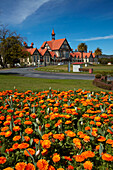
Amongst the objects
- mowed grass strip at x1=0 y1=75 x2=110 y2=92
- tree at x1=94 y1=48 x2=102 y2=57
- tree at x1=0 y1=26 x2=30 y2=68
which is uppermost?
tree at x1=94 y1=48 x2=102 y2=57

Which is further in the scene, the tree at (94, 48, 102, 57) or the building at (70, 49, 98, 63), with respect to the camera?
the tree at (94, 48, 102, 57)

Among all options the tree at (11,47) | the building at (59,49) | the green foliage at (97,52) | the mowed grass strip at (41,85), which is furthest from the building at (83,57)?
the mowed grass strip at (41,85)

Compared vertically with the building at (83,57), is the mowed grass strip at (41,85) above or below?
below

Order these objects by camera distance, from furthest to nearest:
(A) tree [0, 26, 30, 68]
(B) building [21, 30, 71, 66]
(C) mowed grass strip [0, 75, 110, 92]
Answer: (B) building [21, 30, 71, 66] < (A) tree [0, 26, 30, 68] < (C) mowed grass strip [0, 75, 110, 92]

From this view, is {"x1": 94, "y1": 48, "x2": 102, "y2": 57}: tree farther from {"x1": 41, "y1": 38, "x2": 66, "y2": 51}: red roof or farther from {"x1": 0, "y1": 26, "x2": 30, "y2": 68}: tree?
{"x1": 0, "y1": 26, "x2": 30, "y2": 68}: tree

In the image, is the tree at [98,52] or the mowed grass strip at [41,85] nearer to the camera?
the mowed grass strip at [41,85]

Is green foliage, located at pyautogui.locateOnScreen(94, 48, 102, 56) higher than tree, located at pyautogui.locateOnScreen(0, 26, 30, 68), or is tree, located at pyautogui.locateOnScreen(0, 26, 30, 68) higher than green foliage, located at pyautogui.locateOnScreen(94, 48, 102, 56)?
green foliage, located at pyautogui.locateOnScreen(94, 48, 102, 56)

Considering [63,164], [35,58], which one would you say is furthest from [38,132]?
[35,58]

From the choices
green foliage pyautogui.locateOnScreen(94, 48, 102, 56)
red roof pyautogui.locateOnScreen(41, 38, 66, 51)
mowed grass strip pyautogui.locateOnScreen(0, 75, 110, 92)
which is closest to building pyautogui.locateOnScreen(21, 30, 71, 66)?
red roof pyautogui.locateOnScreen(41, 38, 66, 51)

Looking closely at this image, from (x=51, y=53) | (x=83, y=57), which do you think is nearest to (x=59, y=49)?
(x=51, y=53)

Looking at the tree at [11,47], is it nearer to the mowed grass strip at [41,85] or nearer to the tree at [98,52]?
the mowed grass strip at [41,85]

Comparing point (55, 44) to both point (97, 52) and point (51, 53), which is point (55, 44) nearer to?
point (51, 53)

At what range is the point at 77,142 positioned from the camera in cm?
221

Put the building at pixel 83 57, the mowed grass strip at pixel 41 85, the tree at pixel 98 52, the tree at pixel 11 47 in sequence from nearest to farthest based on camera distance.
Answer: the mowed grass strip at pixel 41 85
the tree at pixel 11 47
the building at pixel 83 57
the tree at pixel 98 52
